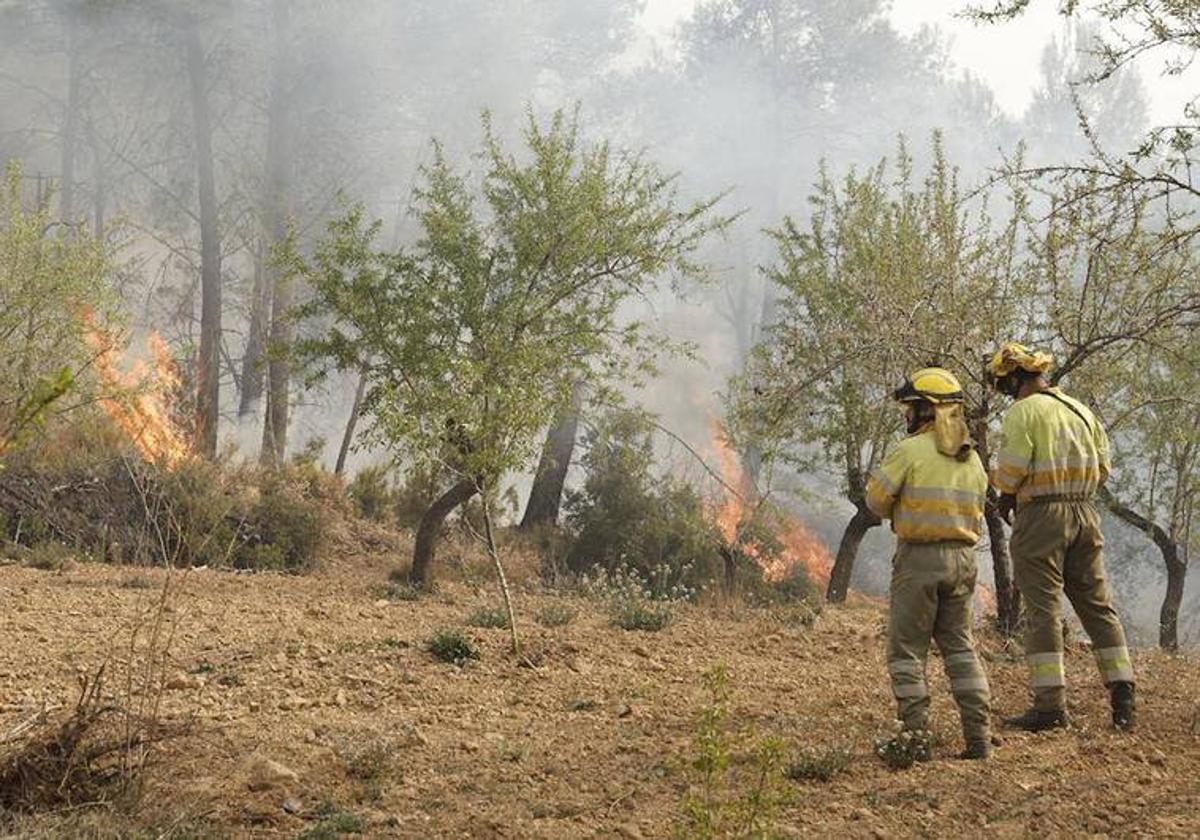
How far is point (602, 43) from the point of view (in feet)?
108

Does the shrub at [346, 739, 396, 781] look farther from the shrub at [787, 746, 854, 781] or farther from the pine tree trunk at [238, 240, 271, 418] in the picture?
the pine tree trunk at [238, 240, 271, 418]

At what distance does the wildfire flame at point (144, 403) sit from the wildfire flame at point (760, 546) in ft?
24.0

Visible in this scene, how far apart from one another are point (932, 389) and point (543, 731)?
2.56 m

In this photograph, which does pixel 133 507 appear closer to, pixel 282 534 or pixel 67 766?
pixel 282 534

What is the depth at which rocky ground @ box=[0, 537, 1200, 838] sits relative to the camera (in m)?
4.68

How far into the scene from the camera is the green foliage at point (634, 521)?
18.7 metres

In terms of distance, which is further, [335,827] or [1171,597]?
[1171,597]

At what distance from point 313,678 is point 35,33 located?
24.9 metres

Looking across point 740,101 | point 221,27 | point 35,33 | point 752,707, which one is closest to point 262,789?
point 752,707

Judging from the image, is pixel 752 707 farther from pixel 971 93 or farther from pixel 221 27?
pixel 971 93

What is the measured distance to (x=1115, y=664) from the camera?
6254 mm

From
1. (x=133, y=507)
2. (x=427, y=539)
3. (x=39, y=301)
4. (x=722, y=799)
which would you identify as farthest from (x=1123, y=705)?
(x=133, y=507)

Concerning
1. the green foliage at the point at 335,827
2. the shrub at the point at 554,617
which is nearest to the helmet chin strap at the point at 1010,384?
the green foliage at the point at 335,827

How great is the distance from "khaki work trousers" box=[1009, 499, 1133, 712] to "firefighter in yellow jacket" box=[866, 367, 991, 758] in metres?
0.62
